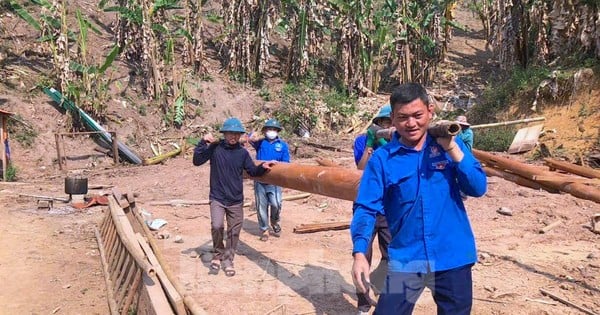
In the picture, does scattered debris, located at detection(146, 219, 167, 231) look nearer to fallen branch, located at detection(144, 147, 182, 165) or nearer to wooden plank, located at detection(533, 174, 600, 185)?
wooden plank, located at detection(533, 174, 600, 185)

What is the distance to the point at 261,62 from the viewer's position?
21484 mm

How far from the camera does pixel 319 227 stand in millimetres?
8086

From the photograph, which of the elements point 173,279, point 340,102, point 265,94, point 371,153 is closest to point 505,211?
point 371,153

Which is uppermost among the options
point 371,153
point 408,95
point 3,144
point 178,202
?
point 408,95

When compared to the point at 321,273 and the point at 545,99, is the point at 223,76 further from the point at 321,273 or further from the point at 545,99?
the point at 321,273

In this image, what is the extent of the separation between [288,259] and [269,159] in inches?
57.8

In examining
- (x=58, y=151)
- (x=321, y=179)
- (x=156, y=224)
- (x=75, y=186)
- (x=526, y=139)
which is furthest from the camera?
(x=58, y=151)

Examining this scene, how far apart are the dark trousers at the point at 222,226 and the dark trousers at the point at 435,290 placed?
3.57 meters

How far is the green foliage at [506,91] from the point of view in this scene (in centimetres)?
1545

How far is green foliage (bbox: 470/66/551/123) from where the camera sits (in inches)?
608

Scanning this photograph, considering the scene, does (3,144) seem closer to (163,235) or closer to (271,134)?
(163,235)

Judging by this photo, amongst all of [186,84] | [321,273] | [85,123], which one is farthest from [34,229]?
[186,84]

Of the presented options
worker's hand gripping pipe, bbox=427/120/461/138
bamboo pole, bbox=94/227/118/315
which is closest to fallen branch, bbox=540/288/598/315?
worker's hand gripping pipe, bbox=427/120/461/138

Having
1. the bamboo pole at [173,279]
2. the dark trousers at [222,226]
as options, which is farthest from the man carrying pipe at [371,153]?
the dark trousers at [222,226]
